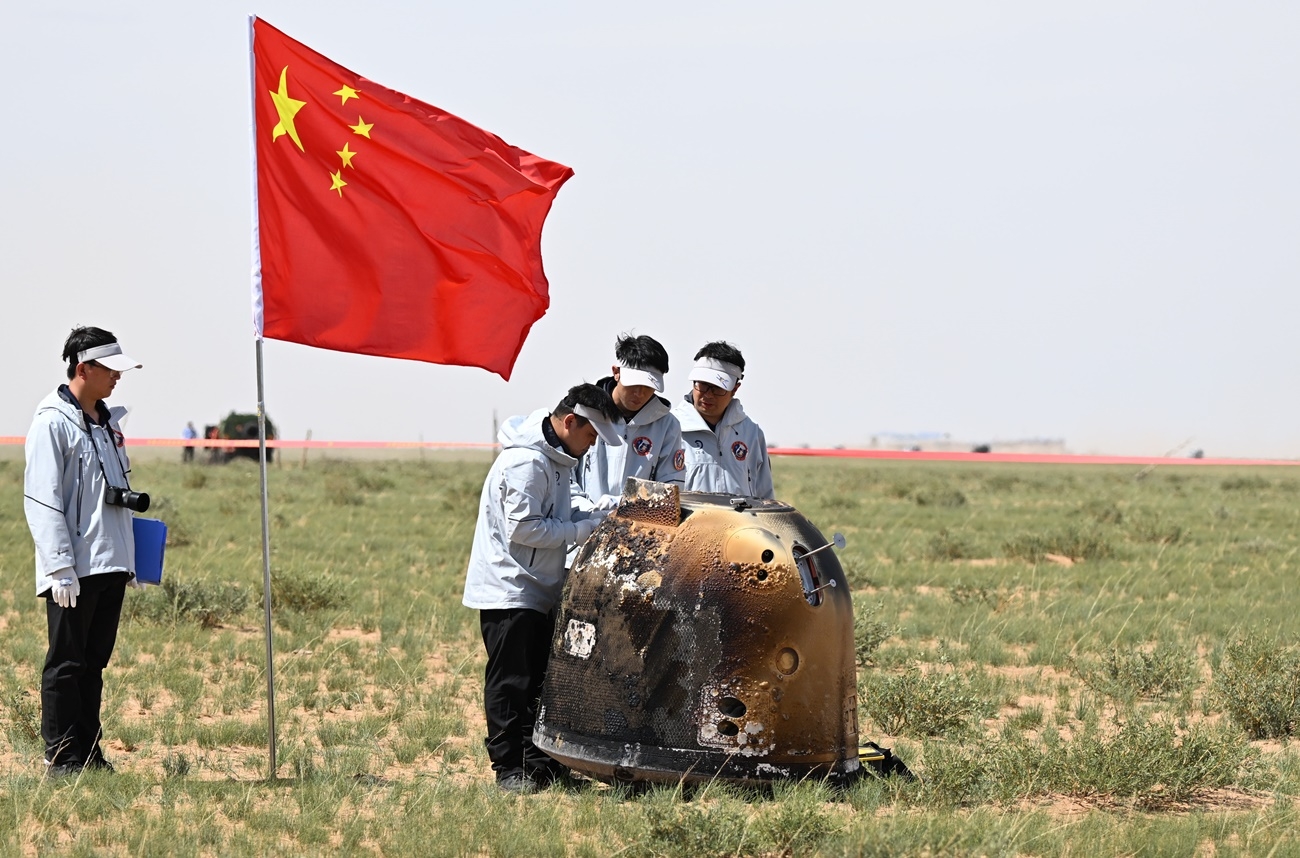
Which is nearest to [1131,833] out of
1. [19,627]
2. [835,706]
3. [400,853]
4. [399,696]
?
[835,706]

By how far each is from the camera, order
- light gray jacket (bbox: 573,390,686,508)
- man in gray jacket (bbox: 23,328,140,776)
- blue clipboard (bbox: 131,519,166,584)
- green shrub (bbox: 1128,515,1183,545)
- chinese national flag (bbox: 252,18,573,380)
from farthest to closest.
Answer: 1. green shrub (bbox: 1128,515,1183,545)
2. light gray jacket (bbox: 573,390,686,508)
3. blue clipboard (bbox: 131,519,166,584)
4. chinese national flag (bbox: 252,18,573,380)
5. man in gray jacket (bbox: 23,328,140,776)

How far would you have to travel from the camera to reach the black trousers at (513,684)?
22.9ft

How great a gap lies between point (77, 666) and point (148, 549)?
63cm

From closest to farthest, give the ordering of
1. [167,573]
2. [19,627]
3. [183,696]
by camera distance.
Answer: [183,696] < [19,627] < [167,573]

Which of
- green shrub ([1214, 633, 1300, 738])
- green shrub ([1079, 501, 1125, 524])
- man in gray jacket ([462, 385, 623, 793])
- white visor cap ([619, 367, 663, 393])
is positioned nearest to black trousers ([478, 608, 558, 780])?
man in gray jacket ([462, 385, 623, 793])

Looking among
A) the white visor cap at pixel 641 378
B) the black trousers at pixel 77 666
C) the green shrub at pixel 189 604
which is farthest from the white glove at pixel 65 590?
the green shrub at pixel 189 604

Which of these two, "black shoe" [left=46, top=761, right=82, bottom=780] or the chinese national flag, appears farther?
the chinese national flag

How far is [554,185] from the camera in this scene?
789 cm

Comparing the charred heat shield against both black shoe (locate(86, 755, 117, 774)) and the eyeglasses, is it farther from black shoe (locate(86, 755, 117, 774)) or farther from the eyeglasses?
black shoe (locate(86, 755, 117, 774))

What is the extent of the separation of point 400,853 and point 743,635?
5.16ft

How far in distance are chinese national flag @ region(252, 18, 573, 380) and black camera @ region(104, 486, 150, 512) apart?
3.07 ft

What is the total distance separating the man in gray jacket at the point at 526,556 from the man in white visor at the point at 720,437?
103 centimetres

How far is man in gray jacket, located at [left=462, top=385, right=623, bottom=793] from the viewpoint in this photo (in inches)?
267

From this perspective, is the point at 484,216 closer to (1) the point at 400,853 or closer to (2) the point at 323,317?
(2) the point at 323,317
